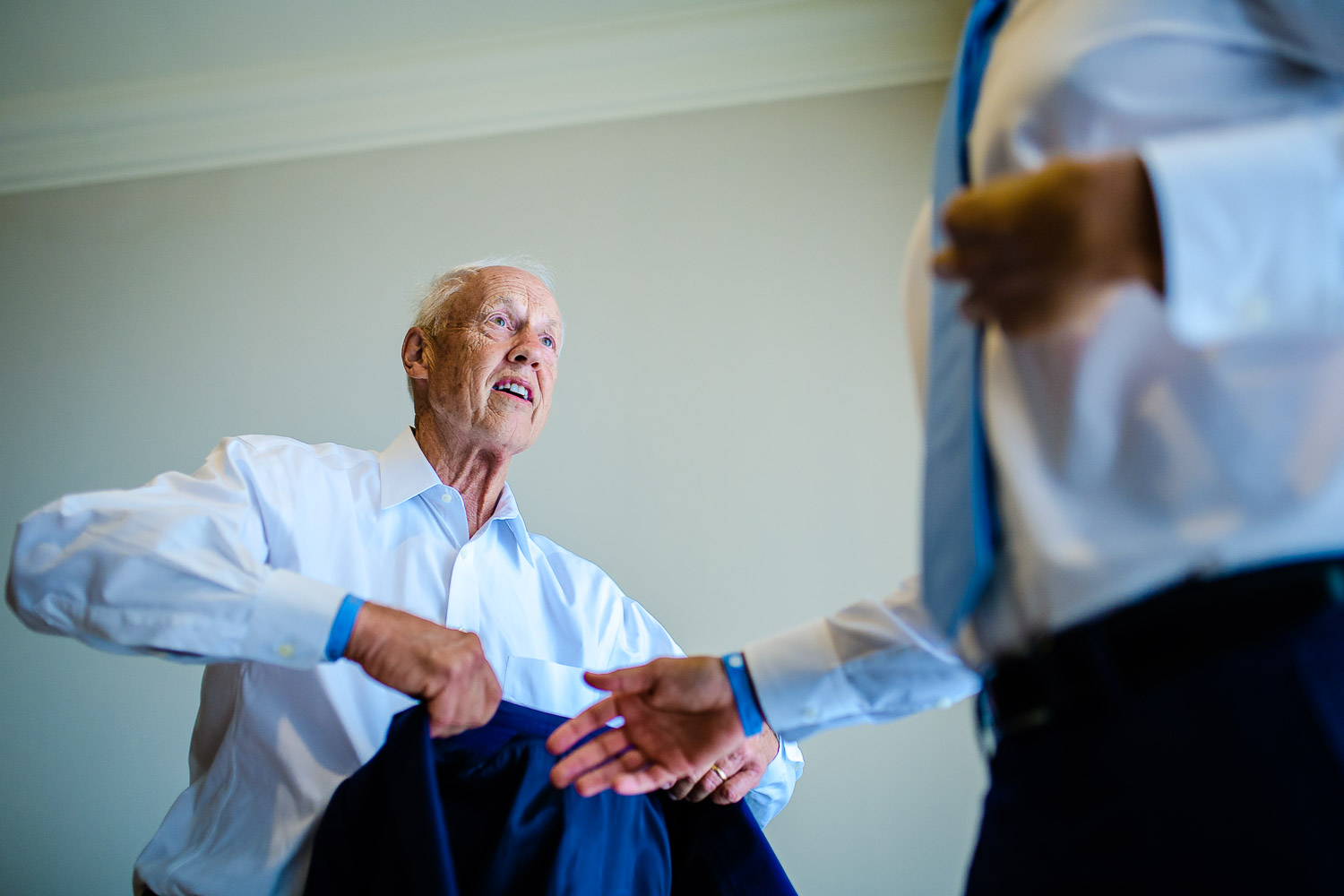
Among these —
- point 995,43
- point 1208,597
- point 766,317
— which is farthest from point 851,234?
point 1208,597

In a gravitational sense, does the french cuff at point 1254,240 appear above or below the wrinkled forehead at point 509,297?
below

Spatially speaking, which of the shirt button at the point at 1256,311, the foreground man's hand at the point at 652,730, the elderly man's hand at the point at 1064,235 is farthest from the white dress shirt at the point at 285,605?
the shirt button at the point at 1256,311

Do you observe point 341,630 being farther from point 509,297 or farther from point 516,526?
point 509,297

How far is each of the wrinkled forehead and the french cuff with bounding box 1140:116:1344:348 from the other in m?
1.40

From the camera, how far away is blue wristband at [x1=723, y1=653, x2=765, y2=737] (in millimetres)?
990

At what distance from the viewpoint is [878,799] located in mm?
1718

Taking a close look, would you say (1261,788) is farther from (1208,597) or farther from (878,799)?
(878,799)

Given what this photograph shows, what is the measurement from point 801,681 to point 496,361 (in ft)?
3.14

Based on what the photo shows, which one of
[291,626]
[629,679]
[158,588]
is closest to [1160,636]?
[629,679]

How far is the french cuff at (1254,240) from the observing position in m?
0.49

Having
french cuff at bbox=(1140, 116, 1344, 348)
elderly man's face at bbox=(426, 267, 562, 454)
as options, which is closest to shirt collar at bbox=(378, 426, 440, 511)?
elderly man's face at bbox=(426, 267, 562, 454)

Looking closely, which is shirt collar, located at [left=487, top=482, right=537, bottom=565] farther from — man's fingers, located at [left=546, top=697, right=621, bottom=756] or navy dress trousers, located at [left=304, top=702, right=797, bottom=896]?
man's fingers, located at [left=546, top=697, right=621, bottom=756]

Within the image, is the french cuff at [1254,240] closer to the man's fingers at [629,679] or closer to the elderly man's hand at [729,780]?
the man's fingers at [629,679]

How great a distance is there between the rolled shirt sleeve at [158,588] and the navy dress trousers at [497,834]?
0.18m
